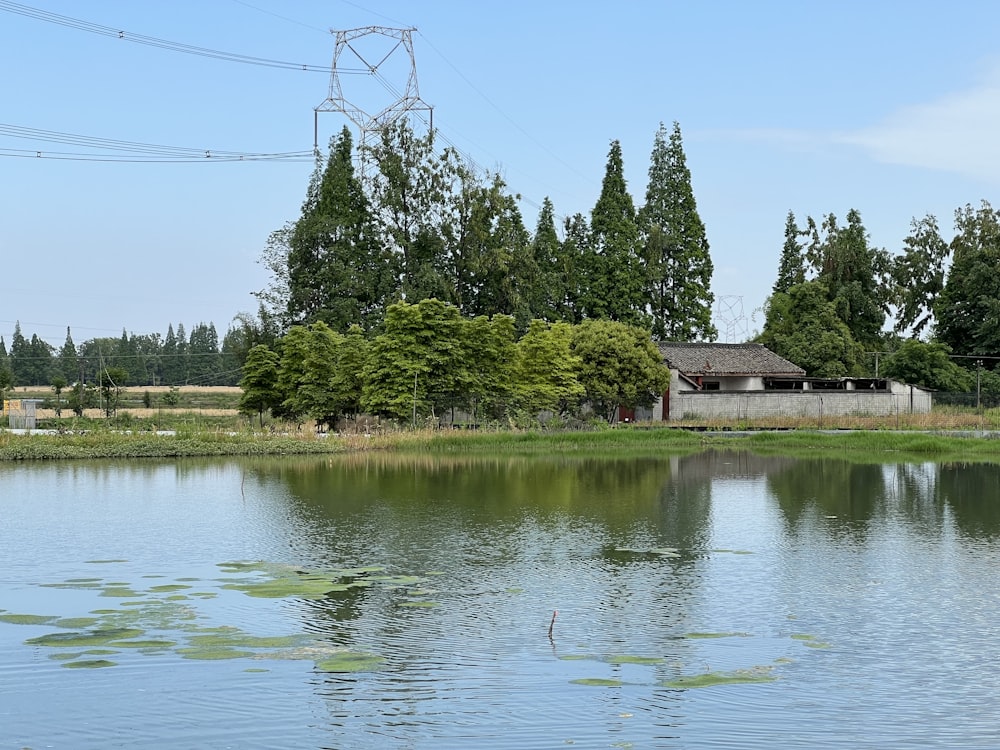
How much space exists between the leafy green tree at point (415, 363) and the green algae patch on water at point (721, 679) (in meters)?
35.3

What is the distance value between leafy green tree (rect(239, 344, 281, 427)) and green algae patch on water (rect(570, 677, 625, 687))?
44160 mm

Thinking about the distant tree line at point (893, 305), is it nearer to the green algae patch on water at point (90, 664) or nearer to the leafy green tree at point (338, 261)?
the leafy green tree at point (338, 261)

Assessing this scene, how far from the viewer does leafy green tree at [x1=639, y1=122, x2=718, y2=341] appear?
229 feet

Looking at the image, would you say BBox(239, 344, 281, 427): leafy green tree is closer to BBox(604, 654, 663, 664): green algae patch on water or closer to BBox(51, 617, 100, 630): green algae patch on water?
BBox(51, 617, 100, 630): green algae patch on water

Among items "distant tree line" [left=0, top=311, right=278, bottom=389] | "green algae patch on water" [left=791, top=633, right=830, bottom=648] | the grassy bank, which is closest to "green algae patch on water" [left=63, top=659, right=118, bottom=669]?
"green algae patch on water" [left=791, top=633, right=830, bottom=648]

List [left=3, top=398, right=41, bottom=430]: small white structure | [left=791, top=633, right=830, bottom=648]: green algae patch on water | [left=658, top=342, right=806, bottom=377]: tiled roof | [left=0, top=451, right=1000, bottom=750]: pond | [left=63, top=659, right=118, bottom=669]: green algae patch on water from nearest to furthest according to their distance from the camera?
[left=0, top=451, right=1000, bottom=750]: pond → [left=63, top=659, right=118, bottom=669]: green algae patch on water → [left=791, top=633, right=830, bottom=648]: green algae patch on water → [left=3, top=398, right=41, bottom=430]: small white structure → [left=658, top=342, right=806, bottom=377]: tiled roof

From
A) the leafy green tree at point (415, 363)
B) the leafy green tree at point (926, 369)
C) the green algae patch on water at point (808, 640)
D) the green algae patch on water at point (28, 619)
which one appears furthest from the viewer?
the leafy green tree at point (926, 369)

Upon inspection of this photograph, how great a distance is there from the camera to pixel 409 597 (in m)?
14.8

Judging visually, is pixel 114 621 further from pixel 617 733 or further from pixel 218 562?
pixel 617 733

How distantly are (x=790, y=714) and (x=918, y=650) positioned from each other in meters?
2.96

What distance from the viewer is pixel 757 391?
56406 mm

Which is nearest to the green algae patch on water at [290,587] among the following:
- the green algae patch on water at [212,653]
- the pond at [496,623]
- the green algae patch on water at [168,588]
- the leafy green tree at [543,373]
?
the pond at [496,623]

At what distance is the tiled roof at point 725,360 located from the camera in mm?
59844

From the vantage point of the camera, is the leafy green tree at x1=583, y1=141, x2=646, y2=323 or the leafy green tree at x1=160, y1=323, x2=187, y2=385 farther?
the leafy green tree at x1=160, y1=323, x2=187, y2=385
